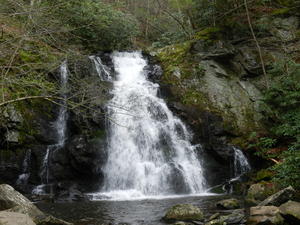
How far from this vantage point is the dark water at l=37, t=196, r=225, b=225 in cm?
805

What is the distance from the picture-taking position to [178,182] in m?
12.5

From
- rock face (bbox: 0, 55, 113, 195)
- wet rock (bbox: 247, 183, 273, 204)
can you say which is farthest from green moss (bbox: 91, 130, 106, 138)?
wet rock (bbox: 247, 183, 273, 204)

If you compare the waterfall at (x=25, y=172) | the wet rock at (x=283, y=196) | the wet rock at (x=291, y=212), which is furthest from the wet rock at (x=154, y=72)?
the wet rock at (x=291, y=212)

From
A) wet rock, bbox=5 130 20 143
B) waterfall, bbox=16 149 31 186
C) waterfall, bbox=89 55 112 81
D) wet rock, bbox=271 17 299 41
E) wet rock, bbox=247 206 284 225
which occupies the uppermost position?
wet rock, bbox=271 17 299 41

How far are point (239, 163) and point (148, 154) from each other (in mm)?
3841

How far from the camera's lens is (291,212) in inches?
235

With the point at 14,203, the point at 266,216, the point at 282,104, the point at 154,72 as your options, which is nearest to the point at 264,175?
the point at 282,104

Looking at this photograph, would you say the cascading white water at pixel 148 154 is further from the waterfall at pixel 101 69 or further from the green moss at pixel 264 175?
the green moss at pixel 264 175

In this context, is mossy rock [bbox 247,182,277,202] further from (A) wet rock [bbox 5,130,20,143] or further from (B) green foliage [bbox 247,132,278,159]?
(A) wet rock [bbox 5,130,20,143]

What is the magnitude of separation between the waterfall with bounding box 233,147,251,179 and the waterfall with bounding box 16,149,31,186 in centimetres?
815

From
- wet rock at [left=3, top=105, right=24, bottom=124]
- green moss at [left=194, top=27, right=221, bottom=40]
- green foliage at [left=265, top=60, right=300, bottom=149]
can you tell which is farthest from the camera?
green moss at [left=194, top=27, right=221, bottom=40]

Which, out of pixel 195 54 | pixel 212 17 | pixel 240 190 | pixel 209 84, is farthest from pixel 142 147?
pixel 212 17

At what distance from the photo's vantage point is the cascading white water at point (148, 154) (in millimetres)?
12289

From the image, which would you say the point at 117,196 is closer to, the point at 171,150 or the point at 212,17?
the point at 171,150
